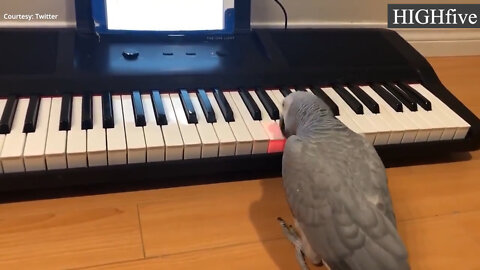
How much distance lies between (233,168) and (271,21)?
19.1 inches

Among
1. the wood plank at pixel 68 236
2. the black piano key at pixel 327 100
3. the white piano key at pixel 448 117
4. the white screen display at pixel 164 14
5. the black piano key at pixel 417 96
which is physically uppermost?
the white screen display at pixel 164 14

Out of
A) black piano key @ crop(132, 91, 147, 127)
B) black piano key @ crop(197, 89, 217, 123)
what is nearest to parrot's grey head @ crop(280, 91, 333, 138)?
black piano key @ crop(197, 89, 217, 123)

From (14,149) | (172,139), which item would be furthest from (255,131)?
(14,149)

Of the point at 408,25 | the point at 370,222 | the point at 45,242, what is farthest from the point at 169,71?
the point at 408,25

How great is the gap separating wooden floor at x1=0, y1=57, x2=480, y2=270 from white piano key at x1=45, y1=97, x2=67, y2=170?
7 centimetres

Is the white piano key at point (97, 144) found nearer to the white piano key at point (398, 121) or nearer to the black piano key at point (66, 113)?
the black piano key at point (66, 113)

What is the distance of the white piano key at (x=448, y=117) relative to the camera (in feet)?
2.78

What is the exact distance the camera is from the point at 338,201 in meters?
0.58

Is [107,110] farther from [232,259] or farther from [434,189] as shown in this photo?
[434,189]

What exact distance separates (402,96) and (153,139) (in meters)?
0.46

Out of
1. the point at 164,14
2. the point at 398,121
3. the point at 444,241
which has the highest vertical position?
the point at 164,14

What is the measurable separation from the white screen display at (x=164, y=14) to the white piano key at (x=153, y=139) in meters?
0.21

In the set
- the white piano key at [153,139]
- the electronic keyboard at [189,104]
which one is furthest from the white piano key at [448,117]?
the white piano key at [153,139]

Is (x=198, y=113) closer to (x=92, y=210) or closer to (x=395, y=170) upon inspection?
(x=92, y=210)
